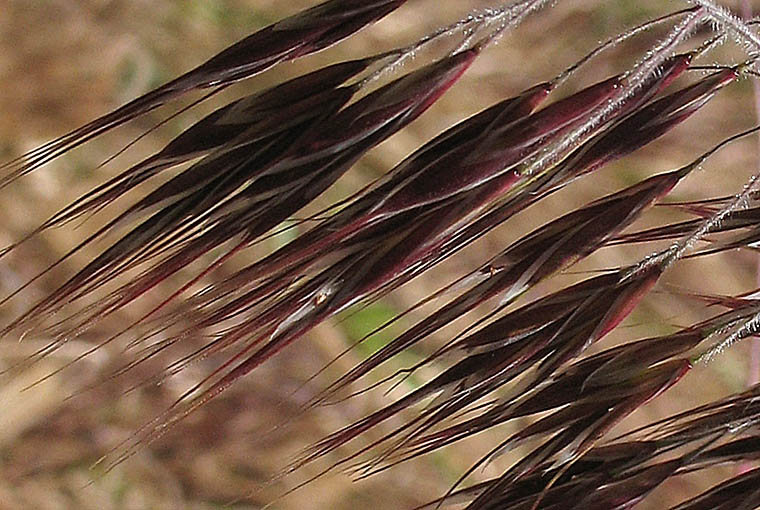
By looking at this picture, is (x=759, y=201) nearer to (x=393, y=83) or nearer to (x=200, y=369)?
(x=393, y=83)

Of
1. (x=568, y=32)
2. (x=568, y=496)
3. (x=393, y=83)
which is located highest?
(x=568, y=32)

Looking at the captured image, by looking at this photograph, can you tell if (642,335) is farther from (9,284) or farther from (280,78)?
(9,284)

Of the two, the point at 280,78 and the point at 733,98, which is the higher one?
the point at 280,78

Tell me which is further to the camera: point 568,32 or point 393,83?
point 568,32

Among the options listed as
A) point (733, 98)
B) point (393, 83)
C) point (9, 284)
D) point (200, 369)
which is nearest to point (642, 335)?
point (733, 98)

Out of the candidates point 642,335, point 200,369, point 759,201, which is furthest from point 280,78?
point 759,201

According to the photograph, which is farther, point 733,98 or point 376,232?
point 733,98
